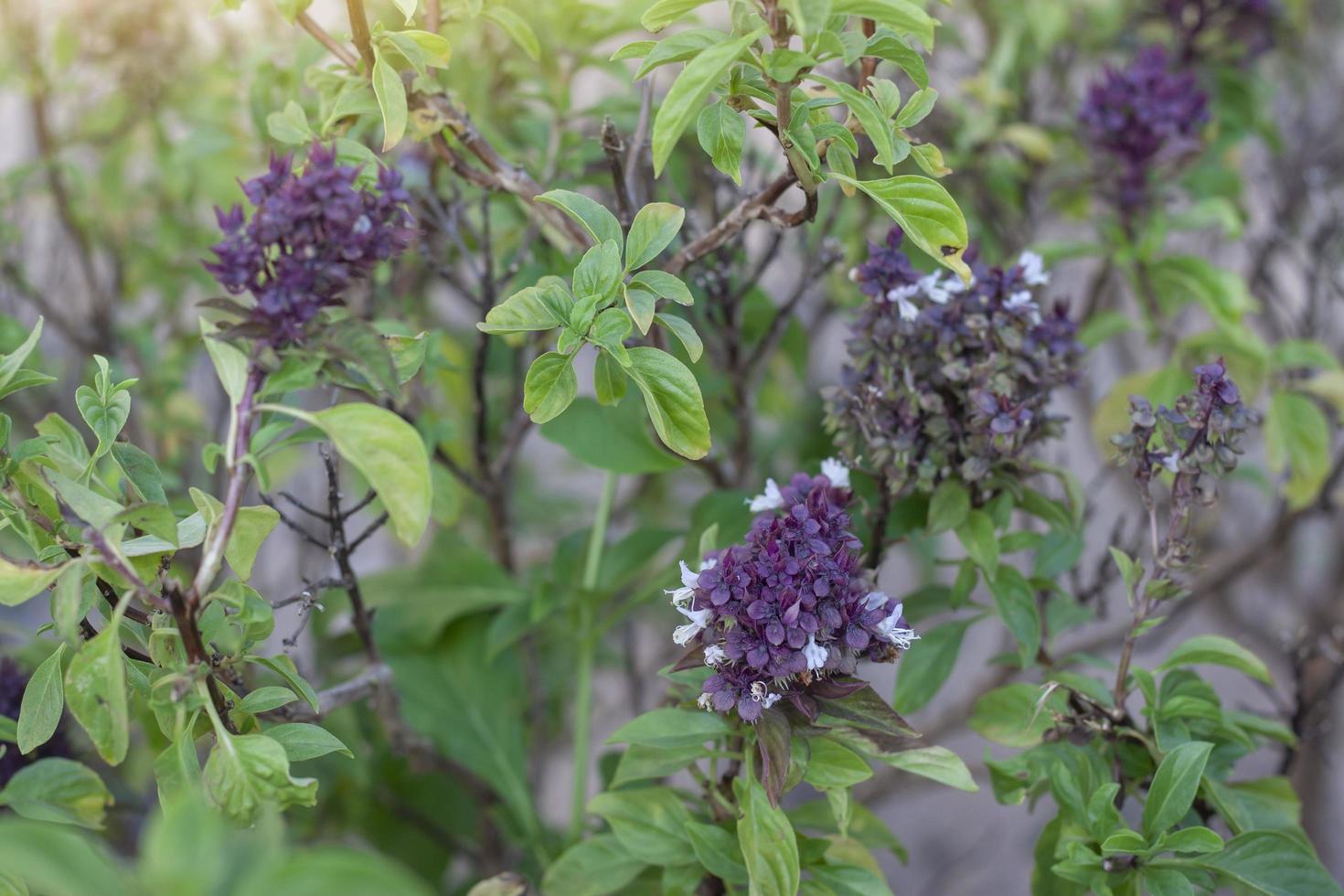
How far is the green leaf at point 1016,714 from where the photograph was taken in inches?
23.3

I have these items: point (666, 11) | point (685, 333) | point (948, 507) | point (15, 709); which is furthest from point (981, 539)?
point (15, 709)

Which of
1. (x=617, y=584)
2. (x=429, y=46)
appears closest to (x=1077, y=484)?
(x=617, y=584)

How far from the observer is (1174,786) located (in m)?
0.52

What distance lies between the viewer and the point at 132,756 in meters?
1.04

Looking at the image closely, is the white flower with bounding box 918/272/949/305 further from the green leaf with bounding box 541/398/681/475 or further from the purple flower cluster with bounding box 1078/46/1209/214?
the purple flower cluster with bounding box 1078/46/1209/214

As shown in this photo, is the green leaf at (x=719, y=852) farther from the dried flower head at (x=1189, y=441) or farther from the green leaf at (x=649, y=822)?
the dried flower head at (x=1189, y=441)

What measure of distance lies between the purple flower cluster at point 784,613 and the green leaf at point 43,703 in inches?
12.0

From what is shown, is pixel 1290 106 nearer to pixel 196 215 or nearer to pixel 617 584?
pixel 617 584

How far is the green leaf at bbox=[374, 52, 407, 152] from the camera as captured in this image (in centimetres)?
52

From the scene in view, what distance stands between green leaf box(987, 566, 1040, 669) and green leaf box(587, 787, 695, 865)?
22 centimetres

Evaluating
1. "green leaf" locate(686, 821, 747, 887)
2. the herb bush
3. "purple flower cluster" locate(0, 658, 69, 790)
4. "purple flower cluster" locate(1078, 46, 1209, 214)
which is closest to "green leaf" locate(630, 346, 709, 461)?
the herb bush

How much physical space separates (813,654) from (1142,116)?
65cm

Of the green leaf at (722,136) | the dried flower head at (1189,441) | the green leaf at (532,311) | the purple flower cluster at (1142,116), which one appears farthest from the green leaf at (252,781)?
the purple flower cluster at (1142,116)

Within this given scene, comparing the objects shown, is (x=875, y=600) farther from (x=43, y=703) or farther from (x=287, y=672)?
(x=43, y=703)
